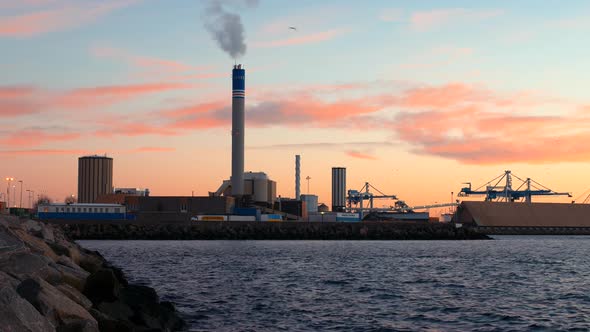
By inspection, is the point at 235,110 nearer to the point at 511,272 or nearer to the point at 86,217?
the point at 86,217

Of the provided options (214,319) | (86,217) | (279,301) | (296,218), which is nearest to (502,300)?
(279,301)

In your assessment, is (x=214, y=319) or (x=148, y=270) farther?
(x=148, y=270)

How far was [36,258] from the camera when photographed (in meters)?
18.2

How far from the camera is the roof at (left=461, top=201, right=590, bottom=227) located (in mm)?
183250

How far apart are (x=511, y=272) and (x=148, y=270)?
22.7 metres

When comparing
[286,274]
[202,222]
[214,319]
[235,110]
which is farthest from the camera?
[235,110]

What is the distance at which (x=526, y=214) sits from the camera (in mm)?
Answer: 187875

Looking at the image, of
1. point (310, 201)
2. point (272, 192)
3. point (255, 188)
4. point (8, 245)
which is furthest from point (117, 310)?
point (310, 201)

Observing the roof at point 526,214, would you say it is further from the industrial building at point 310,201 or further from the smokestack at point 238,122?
the smokestack at point 238,122

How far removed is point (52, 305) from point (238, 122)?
123 meters

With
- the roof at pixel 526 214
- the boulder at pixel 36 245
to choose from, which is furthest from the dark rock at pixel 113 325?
the roof at pixel 526 214

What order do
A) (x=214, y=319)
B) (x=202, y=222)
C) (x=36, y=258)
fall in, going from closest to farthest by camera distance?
(x=36, y=258) < (x=214, y=319) < (x=202, y=222)

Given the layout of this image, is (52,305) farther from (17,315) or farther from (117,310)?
(117,310)

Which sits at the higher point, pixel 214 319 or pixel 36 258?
pixel 36 258
